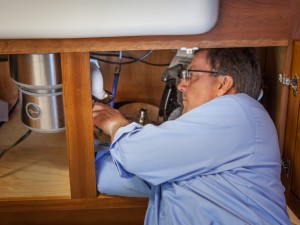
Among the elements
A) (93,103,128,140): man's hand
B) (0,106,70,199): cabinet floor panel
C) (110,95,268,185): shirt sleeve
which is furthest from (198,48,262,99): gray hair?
(0,106,70,199): cabinet floor panel

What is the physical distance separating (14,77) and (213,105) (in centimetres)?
50

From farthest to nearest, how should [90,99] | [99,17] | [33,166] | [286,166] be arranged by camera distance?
[33,166], [286,166], [90,99], [99,17]

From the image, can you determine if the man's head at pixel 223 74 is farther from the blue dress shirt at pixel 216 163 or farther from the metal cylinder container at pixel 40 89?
the metal cylinder container at pixel 40 89

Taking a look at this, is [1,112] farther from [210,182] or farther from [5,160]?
[210,182]

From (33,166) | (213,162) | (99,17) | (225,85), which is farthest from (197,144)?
(33,166)

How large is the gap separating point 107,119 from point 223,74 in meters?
0.30

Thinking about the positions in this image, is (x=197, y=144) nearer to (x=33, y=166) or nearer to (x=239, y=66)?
(x=239, y=66)

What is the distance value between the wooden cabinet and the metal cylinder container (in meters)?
0.11

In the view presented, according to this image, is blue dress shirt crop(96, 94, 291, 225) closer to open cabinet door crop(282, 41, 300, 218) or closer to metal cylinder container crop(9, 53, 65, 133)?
open cabinet door crop(282, 41, 300, 218)

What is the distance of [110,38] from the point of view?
950 mm

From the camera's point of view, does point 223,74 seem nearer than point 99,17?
No

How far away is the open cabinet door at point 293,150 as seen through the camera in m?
1.01

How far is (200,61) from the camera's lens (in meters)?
1.07

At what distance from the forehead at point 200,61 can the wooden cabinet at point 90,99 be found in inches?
3.5
